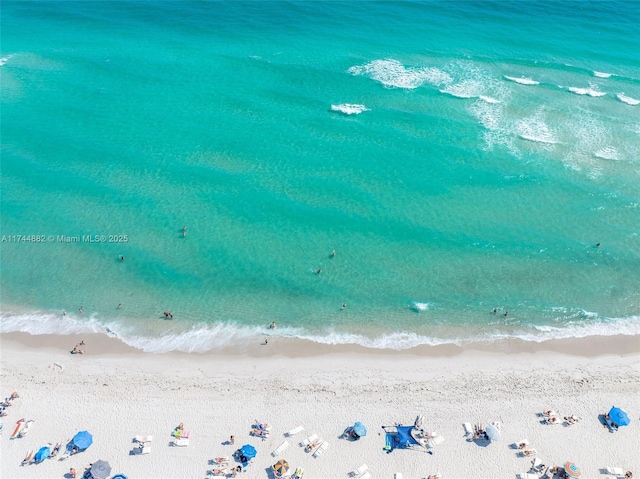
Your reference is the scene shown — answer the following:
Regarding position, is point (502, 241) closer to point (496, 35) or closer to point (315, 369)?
point (315, 369)

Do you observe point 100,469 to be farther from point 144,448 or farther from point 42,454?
point 42,454

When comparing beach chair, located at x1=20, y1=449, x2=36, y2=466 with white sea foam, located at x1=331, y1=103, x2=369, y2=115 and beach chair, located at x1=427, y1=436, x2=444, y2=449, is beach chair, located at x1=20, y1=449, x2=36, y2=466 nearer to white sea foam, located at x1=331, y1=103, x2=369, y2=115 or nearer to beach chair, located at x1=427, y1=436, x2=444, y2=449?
beach chair, located at x1=427, y1=436, x2=444, y2=449

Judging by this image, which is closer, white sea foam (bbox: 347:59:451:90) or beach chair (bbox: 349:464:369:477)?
beach chair (bbox: 349:464:369:477)

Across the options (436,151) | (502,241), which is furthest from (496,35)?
(502,241)

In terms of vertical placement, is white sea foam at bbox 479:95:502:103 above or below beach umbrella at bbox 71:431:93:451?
above

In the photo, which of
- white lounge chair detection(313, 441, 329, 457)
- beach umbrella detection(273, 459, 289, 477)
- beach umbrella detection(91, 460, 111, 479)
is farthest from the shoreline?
beach umbrella detection(91, 460, 111, 479)

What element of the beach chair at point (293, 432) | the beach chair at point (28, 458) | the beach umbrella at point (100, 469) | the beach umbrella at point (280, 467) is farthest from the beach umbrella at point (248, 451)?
the beach chair at point (28, 458)
